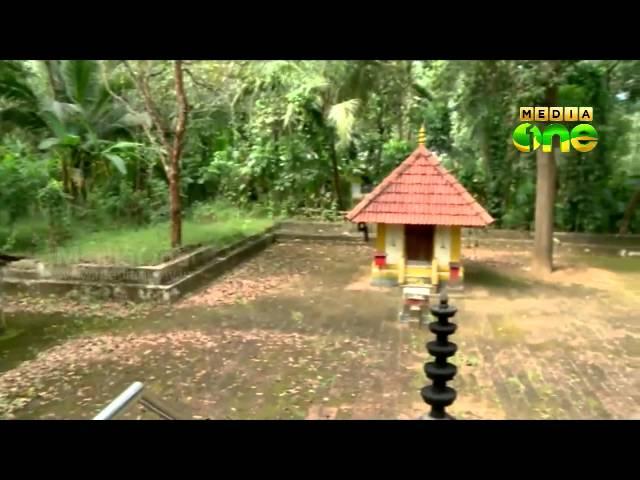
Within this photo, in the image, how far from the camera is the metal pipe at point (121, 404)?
2106 mm

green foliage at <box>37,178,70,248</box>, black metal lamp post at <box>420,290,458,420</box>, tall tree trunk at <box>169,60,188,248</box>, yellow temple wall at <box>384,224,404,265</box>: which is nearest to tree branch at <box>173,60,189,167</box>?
tall tree trunk at <box>169,60,188,248</box>

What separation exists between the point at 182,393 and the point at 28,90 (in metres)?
7.32

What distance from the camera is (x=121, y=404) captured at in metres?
2.24

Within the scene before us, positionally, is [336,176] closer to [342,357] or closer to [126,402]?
[342,357]

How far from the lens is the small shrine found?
876 centimetres

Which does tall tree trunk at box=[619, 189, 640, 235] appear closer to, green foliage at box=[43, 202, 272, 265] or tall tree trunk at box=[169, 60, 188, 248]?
green foliage at box=[43, 202, 272, 265]

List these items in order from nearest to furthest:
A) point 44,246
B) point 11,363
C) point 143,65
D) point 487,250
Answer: point 11,363 → point 143,65 → point 44,246 → point 487,250

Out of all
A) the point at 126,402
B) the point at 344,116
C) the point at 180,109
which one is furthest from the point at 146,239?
the point at 126,402

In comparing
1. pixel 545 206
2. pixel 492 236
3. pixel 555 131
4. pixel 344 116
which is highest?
pixel 344 116

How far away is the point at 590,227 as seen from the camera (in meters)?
13.1

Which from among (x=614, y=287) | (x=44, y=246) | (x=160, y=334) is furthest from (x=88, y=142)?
(x=614, y=287)

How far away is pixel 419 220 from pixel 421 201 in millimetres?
375

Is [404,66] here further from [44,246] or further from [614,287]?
[44,246]

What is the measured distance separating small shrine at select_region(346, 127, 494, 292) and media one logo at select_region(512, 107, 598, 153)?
1958 mm
